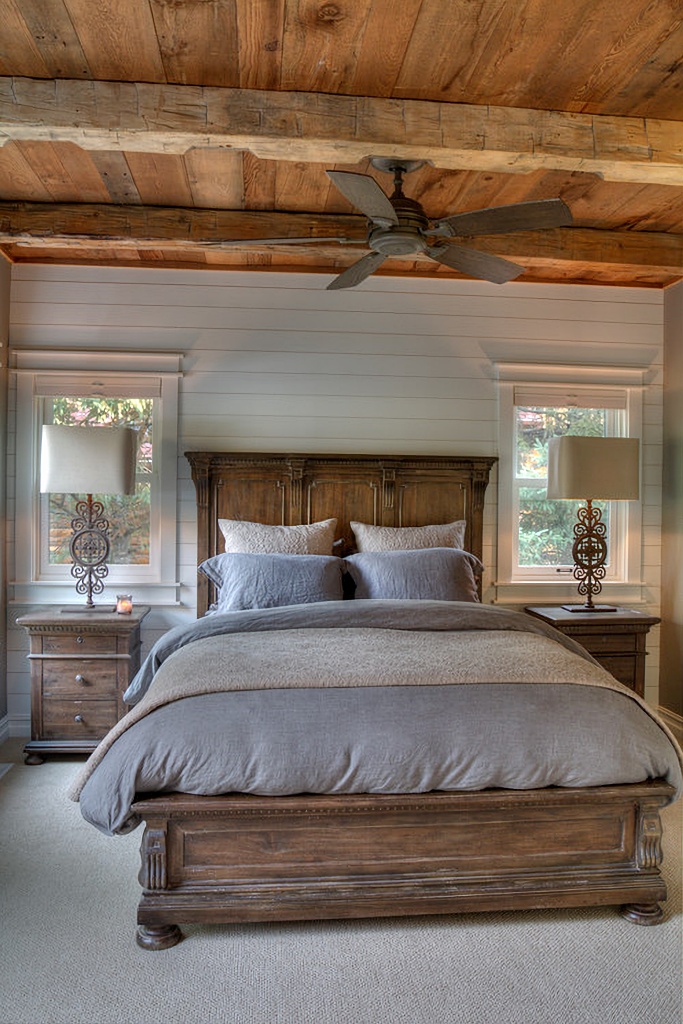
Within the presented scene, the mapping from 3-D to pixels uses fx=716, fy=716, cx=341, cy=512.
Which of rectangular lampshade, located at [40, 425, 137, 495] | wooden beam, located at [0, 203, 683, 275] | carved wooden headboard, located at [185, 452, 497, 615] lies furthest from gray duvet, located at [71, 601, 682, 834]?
wooden beam, located at [0, 203, 683, 275]

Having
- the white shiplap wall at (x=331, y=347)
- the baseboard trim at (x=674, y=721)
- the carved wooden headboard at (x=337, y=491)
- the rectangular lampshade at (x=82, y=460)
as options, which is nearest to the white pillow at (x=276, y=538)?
the carved wooden headboard at (x=337, y=491)

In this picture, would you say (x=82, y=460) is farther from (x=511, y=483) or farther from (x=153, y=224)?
(x=511, y=483)

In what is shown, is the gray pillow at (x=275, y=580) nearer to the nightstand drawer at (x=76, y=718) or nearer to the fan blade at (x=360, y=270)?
the nightstand drawer at (x=76, y=718)

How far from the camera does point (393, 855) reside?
7.58ft

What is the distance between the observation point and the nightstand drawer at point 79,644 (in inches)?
151

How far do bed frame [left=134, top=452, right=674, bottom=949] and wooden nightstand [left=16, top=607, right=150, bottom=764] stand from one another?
174 cm

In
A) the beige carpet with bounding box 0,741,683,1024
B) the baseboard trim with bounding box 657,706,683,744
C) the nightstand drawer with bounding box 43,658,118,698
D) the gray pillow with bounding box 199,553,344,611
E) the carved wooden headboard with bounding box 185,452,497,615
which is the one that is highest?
the carved wooden headboard with bounding box 185,452,497,615

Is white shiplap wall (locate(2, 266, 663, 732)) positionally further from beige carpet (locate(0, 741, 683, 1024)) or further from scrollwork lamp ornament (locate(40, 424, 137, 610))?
beige carpet (locate(0, 741, 683, 1024))

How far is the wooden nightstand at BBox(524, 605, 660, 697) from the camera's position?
410cm

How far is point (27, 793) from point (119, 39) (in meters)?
3.22

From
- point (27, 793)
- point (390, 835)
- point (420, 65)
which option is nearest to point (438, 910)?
point (390, 835)

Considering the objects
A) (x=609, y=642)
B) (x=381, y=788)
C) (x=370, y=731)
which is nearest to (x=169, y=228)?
(x=370, y=731)

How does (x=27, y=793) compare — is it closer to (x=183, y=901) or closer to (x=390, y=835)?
(x=183, y=901)

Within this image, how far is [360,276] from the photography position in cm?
328
